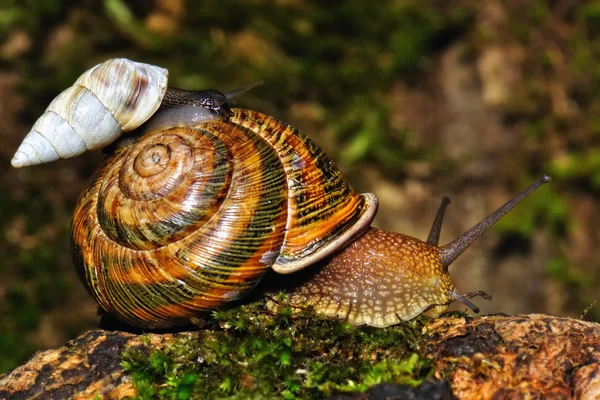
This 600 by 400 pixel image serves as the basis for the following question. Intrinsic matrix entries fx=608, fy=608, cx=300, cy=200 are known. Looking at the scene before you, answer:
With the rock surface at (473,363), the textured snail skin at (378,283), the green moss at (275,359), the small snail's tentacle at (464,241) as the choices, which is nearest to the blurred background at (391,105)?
the small snail's tentacle at (464,241)

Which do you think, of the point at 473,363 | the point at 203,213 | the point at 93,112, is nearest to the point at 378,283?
the point at 473,363

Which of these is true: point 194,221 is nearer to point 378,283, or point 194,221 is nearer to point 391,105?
point 378,283

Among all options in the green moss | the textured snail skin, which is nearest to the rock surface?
the green moss

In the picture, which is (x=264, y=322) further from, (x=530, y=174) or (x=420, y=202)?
(x=530, y=174)

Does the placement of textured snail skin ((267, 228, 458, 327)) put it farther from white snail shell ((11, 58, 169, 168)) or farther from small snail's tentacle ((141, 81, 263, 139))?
white snail shell ((11, 58, 169, 168))

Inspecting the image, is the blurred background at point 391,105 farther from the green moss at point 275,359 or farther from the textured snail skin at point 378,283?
the green moss at point 275,359

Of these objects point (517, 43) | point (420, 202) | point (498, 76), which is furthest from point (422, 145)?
point (517, 43)

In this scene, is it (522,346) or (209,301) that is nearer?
(522,346)
